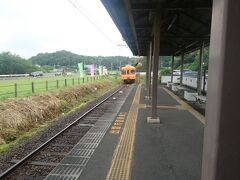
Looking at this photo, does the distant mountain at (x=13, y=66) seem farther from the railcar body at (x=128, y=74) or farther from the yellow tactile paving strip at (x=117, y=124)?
the yellow tactile paving strip at (x=117, y=124)

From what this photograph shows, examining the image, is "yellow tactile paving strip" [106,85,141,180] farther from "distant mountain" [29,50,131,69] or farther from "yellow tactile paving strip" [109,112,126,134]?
"distant mountain" [29,50,131,69]

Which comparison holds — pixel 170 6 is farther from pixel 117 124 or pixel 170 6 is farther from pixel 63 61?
pixel 63 61

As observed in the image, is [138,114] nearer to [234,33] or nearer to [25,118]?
[25,118]

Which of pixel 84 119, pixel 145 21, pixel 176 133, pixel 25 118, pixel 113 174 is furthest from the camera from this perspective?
pixel 145 21

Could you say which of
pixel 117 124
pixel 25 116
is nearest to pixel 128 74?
pixel 25 116

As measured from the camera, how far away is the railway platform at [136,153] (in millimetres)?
5180

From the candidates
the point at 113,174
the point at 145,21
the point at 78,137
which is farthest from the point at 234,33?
the point at 145,21

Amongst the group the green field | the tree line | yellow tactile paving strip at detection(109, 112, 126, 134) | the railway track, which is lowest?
the railway track

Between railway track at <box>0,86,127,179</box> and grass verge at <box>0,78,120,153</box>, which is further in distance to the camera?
grass verge at <box>0,78,120,153</box>

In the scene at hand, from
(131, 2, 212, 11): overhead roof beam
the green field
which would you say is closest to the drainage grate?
(131, 2, 212, 11): overhead roof beam

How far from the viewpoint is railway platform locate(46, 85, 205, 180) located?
518 centimetres

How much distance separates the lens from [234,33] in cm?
185

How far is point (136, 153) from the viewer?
6.34 meters

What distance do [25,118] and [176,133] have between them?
5.69 meters
